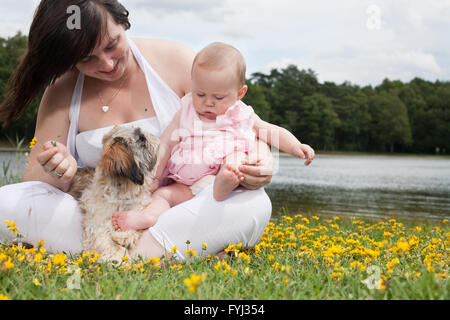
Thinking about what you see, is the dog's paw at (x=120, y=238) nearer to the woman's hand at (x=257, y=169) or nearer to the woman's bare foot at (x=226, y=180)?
the woman's bare foot at (x=226, y=180)

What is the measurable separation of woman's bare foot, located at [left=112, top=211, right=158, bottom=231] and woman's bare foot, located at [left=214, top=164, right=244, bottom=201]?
65cm

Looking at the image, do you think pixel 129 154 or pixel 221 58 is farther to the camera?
pixel 221 58

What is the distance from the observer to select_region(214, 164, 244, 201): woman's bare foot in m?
3.15

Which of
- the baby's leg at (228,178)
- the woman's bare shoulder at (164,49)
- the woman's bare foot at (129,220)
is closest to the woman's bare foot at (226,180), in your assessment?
the baby's leg at (228,178)

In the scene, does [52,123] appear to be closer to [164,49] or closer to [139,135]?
[139,135]

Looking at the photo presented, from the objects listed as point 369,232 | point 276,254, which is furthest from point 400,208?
point 276,254

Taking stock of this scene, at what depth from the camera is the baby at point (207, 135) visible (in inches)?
138

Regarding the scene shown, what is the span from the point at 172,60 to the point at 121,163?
164 centimetres

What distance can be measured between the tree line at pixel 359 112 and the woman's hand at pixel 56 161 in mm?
54390

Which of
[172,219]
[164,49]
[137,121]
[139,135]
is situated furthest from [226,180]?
[164,49]

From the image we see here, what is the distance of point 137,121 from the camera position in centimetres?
416

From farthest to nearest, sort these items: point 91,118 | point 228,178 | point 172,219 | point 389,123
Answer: point 389,123
point 91,118
point 172,219
point 228,178

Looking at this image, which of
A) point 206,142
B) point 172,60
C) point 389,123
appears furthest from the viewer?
point 389,123

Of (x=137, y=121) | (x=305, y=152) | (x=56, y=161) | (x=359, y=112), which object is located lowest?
(x=56, y=161)
